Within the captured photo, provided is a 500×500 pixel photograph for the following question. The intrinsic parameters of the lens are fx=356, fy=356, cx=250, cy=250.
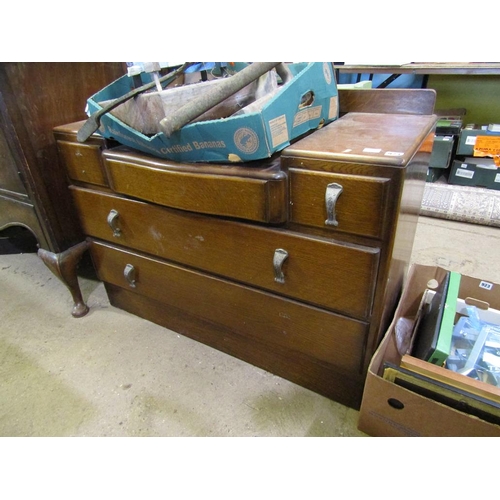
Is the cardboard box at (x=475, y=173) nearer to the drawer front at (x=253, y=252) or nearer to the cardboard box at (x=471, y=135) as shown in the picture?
the cardboard box at (x=471, y=135)

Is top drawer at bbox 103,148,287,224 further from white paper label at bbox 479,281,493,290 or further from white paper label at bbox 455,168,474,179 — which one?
white paper label at bbox 455,168,474,179

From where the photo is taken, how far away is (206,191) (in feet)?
2.48

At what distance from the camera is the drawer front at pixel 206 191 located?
69 centimetres

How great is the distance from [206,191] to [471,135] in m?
1.61

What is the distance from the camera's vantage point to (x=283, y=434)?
88cm

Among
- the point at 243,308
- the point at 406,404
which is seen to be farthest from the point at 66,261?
the point at 406,404

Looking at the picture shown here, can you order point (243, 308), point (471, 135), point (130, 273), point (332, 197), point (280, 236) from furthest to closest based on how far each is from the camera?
point (471, 135) → point (130, 273) → point (243, 308) → point (280, 236) → point (332, 197)

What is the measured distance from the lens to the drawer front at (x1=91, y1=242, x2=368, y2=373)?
0.80m

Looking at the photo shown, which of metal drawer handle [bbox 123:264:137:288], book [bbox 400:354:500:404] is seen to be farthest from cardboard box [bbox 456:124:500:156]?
metal drawer handle [bbox 123:264:137:288]

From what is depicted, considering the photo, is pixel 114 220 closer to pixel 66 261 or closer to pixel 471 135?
pixel 66 261

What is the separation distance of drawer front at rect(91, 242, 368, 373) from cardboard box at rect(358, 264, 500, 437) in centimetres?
7

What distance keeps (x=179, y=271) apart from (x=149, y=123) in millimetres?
388

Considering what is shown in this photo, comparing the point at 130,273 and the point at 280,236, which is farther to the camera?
the point at 130,273

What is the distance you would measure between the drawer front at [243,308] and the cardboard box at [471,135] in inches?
58.6
